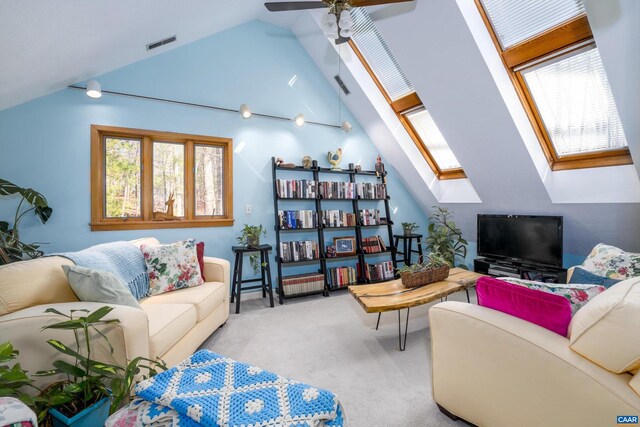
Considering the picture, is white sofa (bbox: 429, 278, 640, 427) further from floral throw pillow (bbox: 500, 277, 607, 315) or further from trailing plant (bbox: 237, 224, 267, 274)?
trailing plant (bbox: 237, 224, 267, 274)

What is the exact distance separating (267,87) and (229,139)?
0.91 meters

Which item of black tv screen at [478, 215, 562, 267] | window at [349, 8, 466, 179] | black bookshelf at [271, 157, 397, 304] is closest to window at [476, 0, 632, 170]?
black tv screen at [478, 215, 562, 267]

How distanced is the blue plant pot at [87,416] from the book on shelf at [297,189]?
8.67 ft

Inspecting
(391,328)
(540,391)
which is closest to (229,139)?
(391,328)

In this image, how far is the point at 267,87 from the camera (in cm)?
370

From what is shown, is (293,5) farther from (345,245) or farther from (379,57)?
(345,245)

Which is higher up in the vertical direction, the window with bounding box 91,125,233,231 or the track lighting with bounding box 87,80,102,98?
the track lighting with bounding box 87,80,102,98

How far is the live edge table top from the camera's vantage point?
6.52ft

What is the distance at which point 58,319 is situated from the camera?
1281mm

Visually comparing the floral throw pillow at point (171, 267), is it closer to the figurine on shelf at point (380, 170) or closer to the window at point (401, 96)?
the figurine on shelf at point (380, 170)

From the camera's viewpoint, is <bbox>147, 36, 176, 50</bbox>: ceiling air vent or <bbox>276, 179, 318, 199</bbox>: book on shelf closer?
<bbox>147, 36, 176, 50</bbox>: ceiling air vent

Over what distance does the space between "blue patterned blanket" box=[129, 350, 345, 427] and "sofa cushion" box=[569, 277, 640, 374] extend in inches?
35.8

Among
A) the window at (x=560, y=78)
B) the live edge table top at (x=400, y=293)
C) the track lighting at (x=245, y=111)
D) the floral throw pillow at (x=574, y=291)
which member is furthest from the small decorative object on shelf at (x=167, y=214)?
the window at (x=560, y=78)

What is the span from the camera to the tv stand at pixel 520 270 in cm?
292
